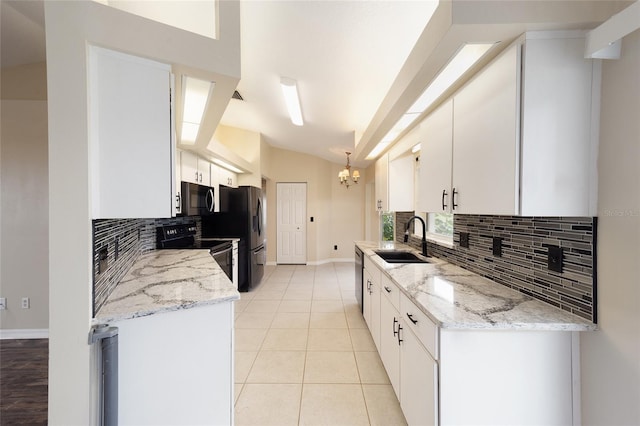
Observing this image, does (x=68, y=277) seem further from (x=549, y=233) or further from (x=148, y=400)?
(x=549, y=233)

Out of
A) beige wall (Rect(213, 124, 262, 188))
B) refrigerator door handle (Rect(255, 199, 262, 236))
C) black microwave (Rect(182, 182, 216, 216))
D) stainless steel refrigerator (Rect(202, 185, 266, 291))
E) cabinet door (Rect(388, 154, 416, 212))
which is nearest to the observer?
black microwave (Rect(182, 182, 216, 216))

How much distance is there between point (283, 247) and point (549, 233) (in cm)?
569

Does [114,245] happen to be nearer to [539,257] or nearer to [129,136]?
[129,136]

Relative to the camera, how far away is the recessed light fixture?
126 centimetres

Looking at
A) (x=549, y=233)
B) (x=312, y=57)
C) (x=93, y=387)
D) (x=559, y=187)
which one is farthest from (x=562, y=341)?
(x=312, y=57)

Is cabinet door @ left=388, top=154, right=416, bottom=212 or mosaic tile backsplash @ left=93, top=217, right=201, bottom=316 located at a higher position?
cabinet door @ left=388, top=154, right=416, bottom=212

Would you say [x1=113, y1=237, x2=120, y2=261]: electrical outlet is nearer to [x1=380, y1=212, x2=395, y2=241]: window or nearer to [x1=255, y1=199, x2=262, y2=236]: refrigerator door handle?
[x1=255, y1=199, x2=262, y2=236]: refrigerator door handle

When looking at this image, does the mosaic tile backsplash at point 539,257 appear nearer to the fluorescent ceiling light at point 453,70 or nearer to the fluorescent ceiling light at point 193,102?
the fluorescent ceiling light at point 453,70

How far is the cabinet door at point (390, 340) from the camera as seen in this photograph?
1706 mm

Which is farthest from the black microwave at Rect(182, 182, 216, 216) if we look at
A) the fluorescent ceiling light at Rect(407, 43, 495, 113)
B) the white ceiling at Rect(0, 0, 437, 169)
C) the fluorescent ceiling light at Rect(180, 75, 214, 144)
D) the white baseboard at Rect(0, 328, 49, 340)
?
the fluorescent ceiling light at Rect(407, 43, 495, 113)

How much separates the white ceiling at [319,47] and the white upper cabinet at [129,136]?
109cm

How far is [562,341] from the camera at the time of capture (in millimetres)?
1144

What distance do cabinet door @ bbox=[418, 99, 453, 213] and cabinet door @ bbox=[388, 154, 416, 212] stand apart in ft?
4.33

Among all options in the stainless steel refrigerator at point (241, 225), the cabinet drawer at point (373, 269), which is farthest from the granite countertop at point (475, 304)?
the stainless steel refrigerator at point (241, 225)
